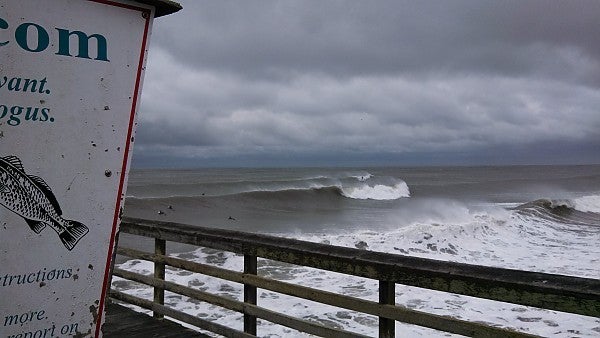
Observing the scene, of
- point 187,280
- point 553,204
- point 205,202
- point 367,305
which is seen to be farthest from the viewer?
point 205,202

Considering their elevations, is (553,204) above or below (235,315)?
above

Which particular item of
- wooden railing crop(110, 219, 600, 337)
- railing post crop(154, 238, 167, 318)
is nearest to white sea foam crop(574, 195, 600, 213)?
railing post crop(154, 238, 167, 318)

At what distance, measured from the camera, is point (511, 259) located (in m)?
10.6

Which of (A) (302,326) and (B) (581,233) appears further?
(B) (581,233)

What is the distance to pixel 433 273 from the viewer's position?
7.59 feet

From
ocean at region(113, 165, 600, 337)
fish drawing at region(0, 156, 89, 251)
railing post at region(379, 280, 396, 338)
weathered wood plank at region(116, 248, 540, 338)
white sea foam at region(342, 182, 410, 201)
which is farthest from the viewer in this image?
white sea foam at region(342, 182, 410, 201)

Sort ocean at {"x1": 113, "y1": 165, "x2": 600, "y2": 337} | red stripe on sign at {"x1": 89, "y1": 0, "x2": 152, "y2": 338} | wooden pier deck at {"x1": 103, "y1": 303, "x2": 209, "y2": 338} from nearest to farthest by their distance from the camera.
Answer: red stripe on sign at {"x1": 89, "y1": 0, "x2": 152, "y2": 338} < wooden pier deck at {"x1": 103, "y1": 303, "x2": 209, "y2": 338} < ocean at {"x1": 113, "y1": 165, "x2": 600, "y2": 337}

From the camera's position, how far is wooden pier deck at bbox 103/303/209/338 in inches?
141

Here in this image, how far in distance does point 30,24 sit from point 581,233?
664 inches

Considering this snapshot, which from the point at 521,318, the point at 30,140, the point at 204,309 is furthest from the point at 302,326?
the point at 521,318

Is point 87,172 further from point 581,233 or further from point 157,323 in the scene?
point 581,233

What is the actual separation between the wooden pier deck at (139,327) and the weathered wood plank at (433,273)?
771 millimetres

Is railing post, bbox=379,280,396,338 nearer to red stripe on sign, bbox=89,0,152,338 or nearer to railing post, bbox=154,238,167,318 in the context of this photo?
red stripe on sign, bbox=89,0,152,338

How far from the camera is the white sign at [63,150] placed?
1473mm
